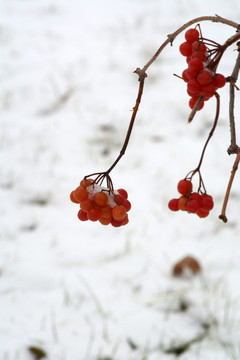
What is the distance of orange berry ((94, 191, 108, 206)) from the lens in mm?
732

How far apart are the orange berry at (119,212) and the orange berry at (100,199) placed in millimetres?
27

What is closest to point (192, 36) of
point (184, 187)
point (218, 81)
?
point (218, 81)

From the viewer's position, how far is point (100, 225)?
87.3 inches

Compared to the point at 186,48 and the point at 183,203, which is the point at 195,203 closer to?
the point at 183,203

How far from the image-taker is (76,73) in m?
3.84

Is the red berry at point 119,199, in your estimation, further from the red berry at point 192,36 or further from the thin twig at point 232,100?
the red berry at point 192,36

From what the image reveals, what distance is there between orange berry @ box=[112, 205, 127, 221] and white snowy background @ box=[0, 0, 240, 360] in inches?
36.6

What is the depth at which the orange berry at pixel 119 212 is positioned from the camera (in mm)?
710

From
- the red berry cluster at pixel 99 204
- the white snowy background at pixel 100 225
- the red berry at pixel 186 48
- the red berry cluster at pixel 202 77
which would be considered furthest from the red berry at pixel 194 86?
the white snowy background at pixel 100 225

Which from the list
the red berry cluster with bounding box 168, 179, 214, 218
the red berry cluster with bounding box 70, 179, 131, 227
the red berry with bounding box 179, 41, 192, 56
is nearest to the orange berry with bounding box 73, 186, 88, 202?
the red berry cluster with bounding box 70, 179, 131, 227

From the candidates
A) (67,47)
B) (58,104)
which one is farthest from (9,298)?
(67,47)

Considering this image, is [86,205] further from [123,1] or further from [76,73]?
[123,1]

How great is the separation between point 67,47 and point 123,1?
179 cm

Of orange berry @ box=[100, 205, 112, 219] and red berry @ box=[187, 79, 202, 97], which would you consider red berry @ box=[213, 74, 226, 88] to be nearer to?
red berry @ box=[187, 79, 202, 97]
